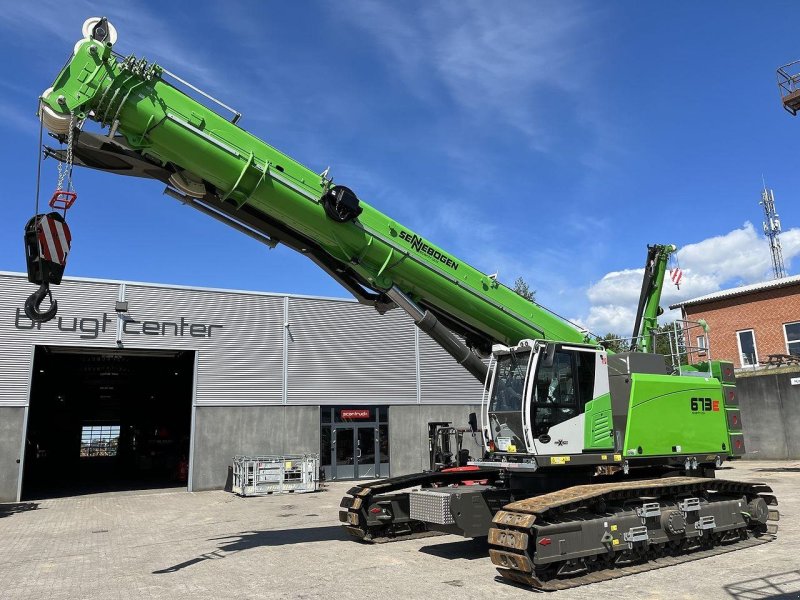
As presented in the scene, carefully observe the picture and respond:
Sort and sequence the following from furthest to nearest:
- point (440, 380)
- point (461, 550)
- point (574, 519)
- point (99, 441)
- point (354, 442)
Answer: point (99, 441) → point (440, 380) → point (354, 442) → point (461, 550) → point (574, 519)

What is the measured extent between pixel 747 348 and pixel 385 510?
27.2 m

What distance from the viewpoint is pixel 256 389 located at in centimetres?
2258

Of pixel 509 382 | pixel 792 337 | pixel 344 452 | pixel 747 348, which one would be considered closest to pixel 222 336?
pixel 344 452

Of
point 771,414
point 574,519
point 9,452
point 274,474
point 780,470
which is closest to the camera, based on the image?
point 574,519

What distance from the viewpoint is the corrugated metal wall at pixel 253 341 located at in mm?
19672

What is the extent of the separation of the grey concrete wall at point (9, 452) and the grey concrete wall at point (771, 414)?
28038 mm

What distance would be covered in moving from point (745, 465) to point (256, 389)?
20.2 metres

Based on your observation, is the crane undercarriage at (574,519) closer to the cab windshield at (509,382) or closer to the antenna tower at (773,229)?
the cab windshield at (509,382)

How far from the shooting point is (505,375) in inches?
360

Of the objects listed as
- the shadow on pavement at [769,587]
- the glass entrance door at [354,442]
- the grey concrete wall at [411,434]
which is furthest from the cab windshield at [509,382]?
the grey concrete wall at [411,434]

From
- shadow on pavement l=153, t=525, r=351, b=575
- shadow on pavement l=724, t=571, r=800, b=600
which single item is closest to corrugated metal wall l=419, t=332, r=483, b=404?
shadow on pavement l=153, t=525, r=351, b=575

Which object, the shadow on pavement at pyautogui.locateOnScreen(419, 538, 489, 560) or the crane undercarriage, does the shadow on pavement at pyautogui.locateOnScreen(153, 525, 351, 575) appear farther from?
the shadow on pavement at pyautogui.locateOnScreen(419, 538, 489, 560)

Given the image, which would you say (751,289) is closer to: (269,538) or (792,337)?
(792,337)

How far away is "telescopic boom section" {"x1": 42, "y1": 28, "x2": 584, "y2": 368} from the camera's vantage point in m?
7.28
